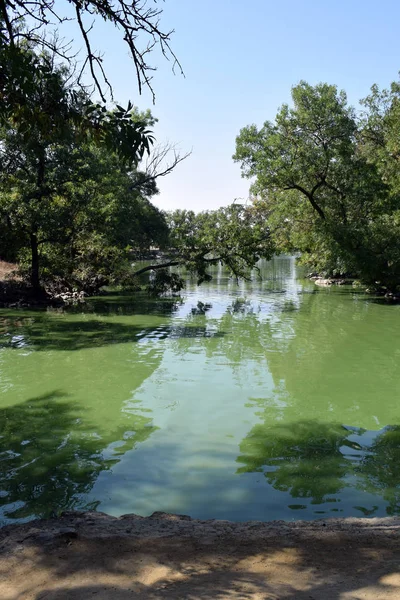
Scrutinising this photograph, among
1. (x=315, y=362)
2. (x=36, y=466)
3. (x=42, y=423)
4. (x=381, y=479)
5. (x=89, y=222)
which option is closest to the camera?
(x=381, y=479)

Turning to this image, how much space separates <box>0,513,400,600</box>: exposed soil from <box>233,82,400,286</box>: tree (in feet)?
77.4

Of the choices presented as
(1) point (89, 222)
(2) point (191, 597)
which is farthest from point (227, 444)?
(1) point (89, 222)

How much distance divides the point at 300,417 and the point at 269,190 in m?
24.3

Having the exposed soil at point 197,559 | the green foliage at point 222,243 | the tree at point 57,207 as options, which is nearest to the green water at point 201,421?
the exposed soil at point 197,559

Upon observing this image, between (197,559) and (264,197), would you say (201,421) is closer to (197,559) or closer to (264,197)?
(197,559)

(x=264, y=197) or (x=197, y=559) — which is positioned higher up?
(x=264, y=197)

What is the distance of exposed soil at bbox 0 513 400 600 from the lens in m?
3.45

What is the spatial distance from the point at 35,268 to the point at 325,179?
17.8 m

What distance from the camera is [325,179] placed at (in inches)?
1190

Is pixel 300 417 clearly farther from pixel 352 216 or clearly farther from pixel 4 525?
pixel 352 216

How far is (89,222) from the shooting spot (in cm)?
2520

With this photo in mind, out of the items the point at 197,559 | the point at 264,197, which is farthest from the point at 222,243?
the point at 197,559

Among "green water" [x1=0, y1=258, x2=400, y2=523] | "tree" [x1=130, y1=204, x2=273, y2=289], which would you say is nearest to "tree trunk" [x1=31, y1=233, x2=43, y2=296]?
"tree" [x1=130, y1=204, x2=273, y2=289]

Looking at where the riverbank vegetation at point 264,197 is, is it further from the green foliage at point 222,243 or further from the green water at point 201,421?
the green water at point 201,421
